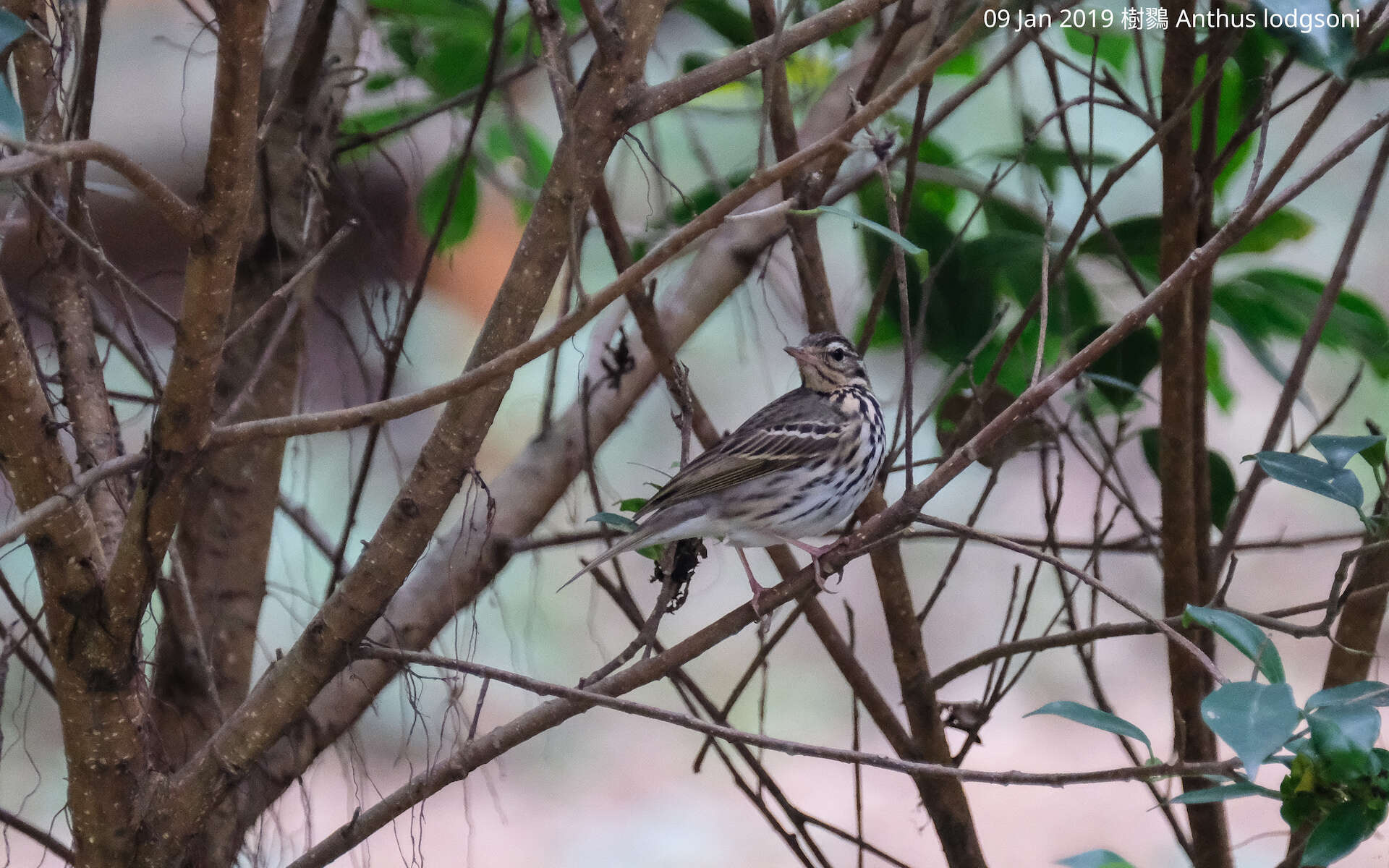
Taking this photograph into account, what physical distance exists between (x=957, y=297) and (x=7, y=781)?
3711 millimetres

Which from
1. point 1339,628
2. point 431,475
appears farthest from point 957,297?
point 431,475

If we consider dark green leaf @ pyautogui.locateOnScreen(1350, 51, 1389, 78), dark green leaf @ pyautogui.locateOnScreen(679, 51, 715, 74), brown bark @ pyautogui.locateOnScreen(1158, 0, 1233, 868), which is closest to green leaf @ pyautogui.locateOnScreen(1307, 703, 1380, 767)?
brown bark @ pyautogui.locateOnScreen(1158, 0, 1233, 868)

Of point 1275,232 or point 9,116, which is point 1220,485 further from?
point 9,116

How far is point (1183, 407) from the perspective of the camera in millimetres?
1708

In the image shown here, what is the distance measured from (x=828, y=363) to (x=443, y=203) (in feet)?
2.76

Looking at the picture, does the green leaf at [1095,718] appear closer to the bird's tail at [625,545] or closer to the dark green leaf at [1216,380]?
the bird's tail at [625,545]

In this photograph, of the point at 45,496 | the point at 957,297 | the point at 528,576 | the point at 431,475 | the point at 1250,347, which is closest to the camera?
the point at 45,496

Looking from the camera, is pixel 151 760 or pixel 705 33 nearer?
pixel 151 760

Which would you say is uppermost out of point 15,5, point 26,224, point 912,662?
point 26,224

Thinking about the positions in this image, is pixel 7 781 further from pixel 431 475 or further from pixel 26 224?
pixel 431 475

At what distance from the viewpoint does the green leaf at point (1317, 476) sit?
3.96ft

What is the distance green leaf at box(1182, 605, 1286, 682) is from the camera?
38.6 inches

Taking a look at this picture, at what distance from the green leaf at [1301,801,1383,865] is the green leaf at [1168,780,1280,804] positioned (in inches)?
1.7

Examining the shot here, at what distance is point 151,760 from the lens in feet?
4.77
